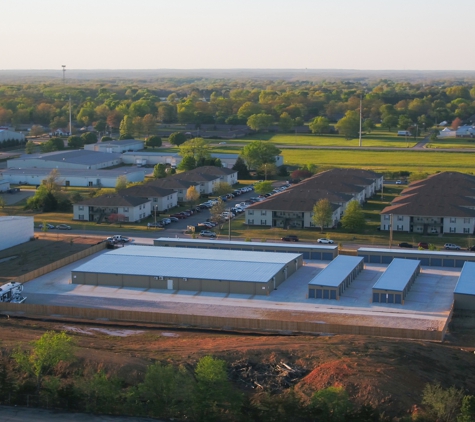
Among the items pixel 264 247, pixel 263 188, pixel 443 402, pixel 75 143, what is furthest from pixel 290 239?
pixel 75 143

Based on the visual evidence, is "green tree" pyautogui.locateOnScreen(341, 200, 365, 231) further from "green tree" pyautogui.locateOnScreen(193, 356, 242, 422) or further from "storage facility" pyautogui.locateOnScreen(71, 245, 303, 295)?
"green tree" pyautogui.locateOnScreen(193, 356, 242, 422)

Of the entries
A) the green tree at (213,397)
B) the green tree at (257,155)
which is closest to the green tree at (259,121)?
the green tree at (257,155)

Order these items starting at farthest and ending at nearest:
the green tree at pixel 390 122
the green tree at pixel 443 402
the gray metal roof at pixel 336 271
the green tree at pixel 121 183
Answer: the green tree at pixel 390 122, the green tree at pixel 121 183, the gray metal roof at pixel 336 271, the green tree at pixel 443 402

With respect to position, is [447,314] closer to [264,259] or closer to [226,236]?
[264,259]

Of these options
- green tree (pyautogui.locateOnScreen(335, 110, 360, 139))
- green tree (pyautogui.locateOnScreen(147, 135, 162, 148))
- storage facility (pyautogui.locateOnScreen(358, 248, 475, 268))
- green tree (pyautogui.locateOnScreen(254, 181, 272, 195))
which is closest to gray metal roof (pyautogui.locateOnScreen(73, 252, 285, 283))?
storage facility (pyautogui.locateOnScreen(358, 248, 475, 268))

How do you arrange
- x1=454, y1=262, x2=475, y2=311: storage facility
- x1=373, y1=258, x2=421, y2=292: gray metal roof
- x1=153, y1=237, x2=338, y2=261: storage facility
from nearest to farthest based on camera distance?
x1=454, y1=262, x2=475, y2=311: storage facility, x1=373, y1=258, x2=421, y2=292: gray metal roof, x1=153, y1=237, x2=338, y2=261: storage facility

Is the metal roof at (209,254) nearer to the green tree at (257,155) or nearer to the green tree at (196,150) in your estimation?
the green tree at (257,155)

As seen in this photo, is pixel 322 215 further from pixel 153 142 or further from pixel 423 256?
pixel 153 142
